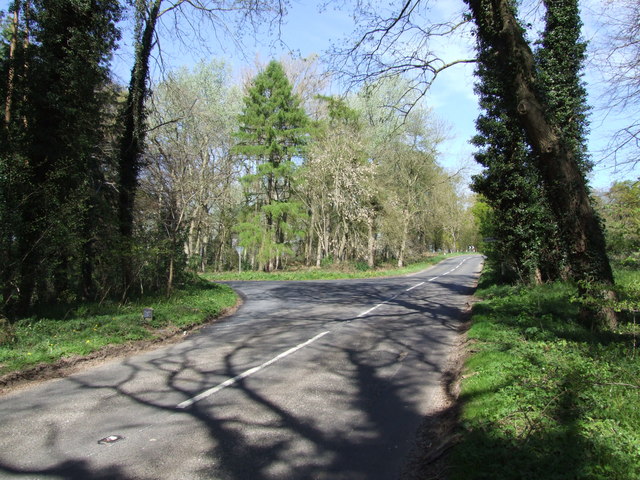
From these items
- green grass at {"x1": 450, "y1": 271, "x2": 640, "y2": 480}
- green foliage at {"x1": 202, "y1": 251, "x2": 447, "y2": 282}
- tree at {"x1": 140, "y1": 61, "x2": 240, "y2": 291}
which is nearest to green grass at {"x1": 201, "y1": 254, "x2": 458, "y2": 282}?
green foliage at {"x1": 202, "y1": 251, "x2": 447, "y2": 282}

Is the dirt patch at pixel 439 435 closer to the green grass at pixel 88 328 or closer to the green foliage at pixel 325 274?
the green grass at pixel 88 328

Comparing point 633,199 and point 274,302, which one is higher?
point 633,199

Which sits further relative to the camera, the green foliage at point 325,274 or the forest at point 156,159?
the green foliage at point 325,274

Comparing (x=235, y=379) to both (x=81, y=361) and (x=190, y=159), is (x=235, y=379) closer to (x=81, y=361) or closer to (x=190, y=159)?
(x=81, y=361)

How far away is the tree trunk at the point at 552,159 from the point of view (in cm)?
741

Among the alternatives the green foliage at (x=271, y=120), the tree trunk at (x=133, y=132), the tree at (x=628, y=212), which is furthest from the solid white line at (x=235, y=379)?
the green foliage at (x=271, y=120)

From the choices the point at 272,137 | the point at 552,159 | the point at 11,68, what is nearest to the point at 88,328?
the point at 11,68

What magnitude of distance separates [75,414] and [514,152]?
50.0ft

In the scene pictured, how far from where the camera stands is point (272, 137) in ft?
104

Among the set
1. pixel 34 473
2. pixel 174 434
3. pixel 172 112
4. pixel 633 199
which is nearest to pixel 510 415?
pixel 174 434

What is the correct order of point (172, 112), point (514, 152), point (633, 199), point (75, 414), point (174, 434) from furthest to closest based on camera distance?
1. point (172, 112)
2. point (514, 152)
3. point (633, 199)
4. point (75, 414)
5. point (174, 434)

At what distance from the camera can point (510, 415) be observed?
4043mm

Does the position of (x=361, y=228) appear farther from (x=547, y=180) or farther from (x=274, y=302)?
(x=547, y=180)

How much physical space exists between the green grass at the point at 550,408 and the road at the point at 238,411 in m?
0.77
